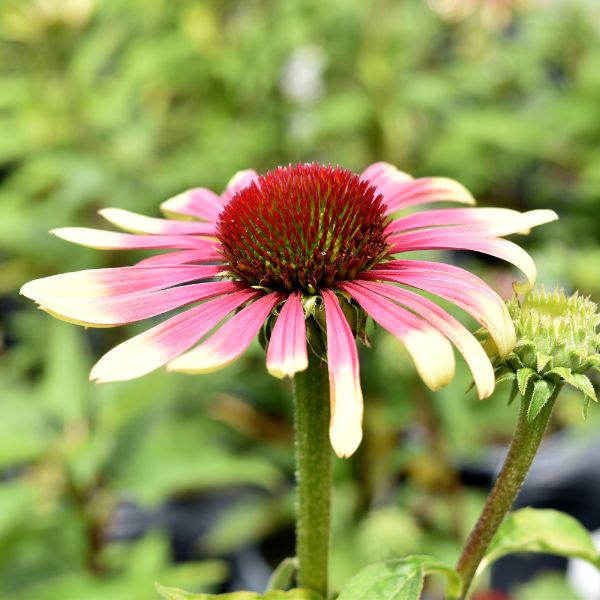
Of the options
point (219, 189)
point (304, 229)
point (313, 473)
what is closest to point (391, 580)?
point (313, 473)

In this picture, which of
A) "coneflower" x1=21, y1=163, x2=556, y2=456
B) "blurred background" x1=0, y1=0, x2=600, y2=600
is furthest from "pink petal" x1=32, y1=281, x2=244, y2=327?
"blurred background" x1=0, y1=0, x2=600, y2=600

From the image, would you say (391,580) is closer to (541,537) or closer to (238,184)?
(541,537)

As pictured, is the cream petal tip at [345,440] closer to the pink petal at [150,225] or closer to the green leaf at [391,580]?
the green leaf at [391,580]

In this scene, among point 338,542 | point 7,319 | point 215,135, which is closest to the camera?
point 338,542

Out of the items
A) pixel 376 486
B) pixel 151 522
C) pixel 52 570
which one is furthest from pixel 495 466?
pixel 52 570

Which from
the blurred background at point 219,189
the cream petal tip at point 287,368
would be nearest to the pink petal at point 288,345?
the cream petal tip at point 287,368

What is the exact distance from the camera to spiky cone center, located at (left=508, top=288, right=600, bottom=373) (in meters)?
0.32

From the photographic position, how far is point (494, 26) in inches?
70.2

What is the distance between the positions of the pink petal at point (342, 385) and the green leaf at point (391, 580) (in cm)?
7

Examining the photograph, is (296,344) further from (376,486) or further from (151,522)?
(151,522)

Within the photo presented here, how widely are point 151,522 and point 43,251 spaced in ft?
1.55

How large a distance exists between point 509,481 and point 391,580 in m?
0.07

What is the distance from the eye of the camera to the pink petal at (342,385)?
0.88 ft

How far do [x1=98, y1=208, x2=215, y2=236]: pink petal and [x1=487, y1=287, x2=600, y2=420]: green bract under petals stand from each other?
18cm
